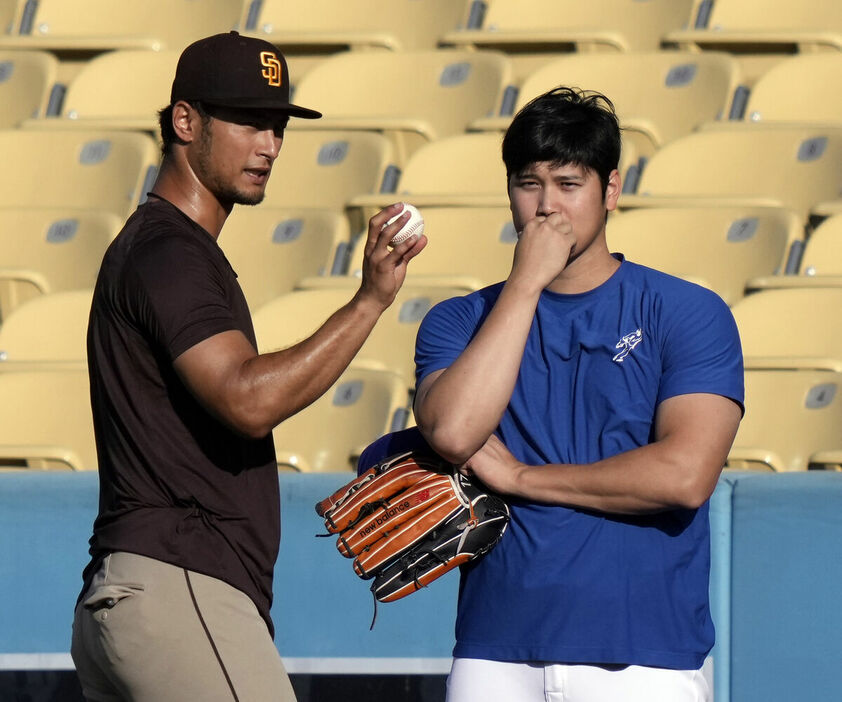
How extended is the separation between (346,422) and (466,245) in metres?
1.15

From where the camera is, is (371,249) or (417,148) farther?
(417,148)

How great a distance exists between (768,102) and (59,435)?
3203 mm

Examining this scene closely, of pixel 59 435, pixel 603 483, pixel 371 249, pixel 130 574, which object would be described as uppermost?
pixel 371 249

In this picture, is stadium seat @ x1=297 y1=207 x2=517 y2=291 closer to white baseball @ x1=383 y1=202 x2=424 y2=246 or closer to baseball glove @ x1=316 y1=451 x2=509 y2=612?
baseball glove @ x1=316 y1=451 x2=509 y2=612

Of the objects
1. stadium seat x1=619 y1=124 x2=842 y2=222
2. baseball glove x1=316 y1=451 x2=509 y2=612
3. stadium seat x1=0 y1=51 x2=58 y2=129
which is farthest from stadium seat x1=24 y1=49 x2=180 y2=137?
baseball glove x1=316 y1=451 x2=509 y2=612

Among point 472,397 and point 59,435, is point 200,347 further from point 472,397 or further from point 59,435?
point 59,435

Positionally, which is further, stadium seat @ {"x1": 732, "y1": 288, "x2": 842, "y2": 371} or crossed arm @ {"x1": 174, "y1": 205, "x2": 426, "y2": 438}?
stadium seat @ {"x1": 732, "y1": 288, "x2": 842, "y2": 371}

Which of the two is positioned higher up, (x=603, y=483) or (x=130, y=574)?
(x=603, y=483)

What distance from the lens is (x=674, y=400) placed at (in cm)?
232

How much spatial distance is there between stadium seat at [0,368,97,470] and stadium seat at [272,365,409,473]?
0.66 metres

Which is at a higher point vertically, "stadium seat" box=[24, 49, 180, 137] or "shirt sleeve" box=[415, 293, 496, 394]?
"shirt sleeve" box=[415, 293, 496, 394]

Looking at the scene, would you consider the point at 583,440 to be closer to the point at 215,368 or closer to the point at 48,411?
the point at 215,368

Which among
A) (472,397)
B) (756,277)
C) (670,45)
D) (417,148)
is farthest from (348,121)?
(472,397)

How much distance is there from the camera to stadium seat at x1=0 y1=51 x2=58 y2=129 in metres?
6.82
